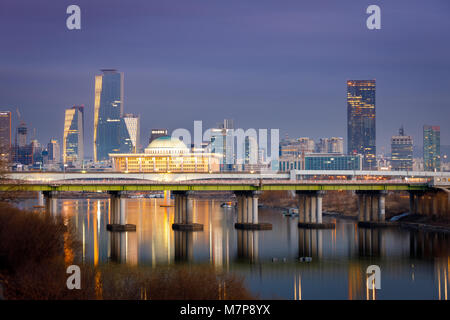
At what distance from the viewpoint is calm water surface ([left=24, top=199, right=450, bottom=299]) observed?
5428 cm

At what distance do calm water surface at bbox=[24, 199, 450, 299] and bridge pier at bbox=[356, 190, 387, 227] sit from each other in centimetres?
325

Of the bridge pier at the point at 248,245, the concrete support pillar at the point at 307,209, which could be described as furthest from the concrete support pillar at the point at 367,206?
the bridge pier at the point at 248,245

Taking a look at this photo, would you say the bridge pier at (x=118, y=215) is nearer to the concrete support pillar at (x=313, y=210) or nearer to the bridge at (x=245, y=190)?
the bridge at (x=245, y=190)

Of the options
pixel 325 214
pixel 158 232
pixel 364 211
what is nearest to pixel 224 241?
pixel 158 232

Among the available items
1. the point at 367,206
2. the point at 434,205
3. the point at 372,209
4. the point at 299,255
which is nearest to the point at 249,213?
the point at 367,206

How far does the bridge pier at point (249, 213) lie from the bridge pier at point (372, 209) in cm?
1708

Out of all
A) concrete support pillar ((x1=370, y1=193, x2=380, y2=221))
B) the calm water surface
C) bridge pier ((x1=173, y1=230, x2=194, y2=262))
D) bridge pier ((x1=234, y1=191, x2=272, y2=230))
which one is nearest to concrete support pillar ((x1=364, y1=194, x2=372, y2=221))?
concrete support pillar ((x1=370, y1=193, x2=380, y2=221))

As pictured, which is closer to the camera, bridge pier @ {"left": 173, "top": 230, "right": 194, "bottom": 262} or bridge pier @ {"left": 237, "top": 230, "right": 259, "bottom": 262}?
bridge pier @ {"left": 173, "top": 230, "right": 194, "bottom": 262}

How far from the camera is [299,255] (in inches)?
2874

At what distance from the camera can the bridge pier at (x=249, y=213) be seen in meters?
100

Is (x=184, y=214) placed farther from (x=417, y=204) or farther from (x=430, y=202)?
(x=430, y=202)

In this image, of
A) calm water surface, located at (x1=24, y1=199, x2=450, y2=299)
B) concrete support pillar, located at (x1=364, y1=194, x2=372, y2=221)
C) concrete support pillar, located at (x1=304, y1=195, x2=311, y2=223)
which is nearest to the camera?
calm water surface, located at (x1=24, y1=199, x2=450, y2=299)

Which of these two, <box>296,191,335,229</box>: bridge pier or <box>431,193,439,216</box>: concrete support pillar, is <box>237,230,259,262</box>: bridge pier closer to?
<box>296,191,335,229</box>: bridge pier
